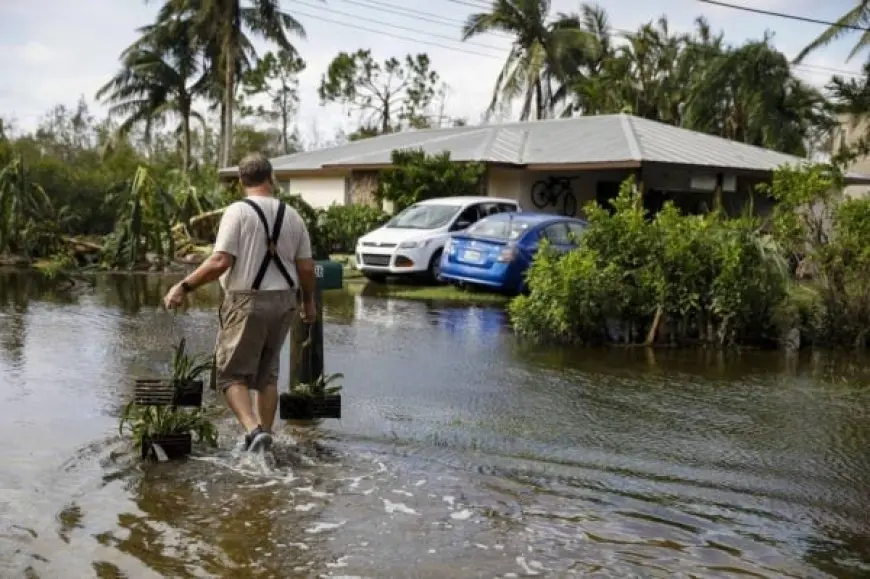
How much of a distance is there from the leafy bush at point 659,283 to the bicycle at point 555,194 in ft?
48.5

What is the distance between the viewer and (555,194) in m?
27.0

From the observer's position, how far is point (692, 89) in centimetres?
4234

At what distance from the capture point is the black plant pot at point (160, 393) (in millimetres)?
6160

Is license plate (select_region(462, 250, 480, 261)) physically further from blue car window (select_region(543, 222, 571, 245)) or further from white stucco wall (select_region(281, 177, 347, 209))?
white stucco wall (select_region(281, 177, 347, 209))

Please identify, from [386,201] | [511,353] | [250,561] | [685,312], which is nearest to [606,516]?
[250,561]

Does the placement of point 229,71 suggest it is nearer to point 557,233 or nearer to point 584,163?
point 584,163

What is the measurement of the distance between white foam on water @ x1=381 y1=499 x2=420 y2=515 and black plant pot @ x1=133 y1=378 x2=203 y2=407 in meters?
1.63

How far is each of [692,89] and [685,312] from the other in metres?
33.1

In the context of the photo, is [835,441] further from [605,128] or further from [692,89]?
[692,89]

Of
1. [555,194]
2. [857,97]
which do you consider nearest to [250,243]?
[555,194]

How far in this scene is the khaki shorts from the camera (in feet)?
20.1

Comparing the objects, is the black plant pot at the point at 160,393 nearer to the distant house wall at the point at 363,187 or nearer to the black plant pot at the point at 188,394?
the black plant pot at the point at 188,394

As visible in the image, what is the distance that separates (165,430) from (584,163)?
61.6 ft

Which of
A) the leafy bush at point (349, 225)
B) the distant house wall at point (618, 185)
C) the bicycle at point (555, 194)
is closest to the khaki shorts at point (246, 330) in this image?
the leafy bush at point (349, 225)
